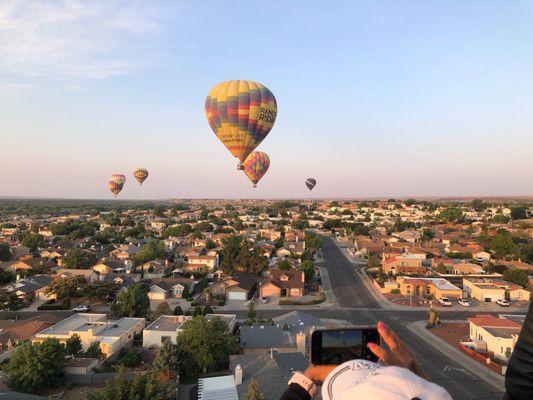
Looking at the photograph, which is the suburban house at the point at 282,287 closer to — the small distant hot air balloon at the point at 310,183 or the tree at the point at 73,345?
the tree at the point at 73,345

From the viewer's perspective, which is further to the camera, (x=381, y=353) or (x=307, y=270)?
(x=307, y=270)

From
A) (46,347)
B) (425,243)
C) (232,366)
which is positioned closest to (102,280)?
(46,347)

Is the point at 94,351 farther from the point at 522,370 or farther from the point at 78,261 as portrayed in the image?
the point at 78,261

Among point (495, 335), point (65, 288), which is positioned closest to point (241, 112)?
point (495, 335)

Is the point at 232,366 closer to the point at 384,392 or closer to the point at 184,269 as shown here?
the point at 384,392

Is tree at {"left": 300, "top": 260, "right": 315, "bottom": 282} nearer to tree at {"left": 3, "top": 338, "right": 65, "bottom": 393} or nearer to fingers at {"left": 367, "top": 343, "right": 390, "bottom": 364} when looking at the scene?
tree at {"left": 3, "top": 338, "right": 65, "bottom": 393}

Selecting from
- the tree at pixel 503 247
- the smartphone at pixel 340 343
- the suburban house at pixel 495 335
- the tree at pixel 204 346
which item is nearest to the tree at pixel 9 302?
the tree at pixel 204 346

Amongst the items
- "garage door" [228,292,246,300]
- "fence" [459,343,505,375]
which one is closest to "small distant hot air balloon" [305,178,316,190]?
"garage door" [228,292,246,300]
